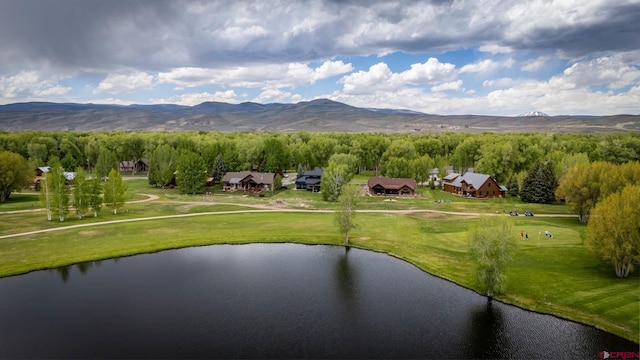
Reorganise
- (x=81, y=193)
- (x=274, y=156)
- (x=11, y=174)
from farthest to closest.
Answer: (x=274, y=156), (x=11, y=174), (x=81, y=193)

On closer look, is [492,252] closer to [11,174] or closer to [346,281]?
[346,281]

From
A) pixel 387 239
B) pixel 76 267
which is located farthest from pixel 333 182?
pixel 76 267

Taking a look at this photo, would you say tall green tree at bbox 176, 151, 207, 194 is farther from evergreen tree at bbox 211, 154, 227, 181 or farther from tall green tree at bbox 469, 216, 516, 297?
tall green tree at bbox 469, 216, 516, 297

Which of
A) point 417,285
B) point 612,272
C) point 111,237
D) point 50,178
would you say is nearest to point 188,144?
point 50,178

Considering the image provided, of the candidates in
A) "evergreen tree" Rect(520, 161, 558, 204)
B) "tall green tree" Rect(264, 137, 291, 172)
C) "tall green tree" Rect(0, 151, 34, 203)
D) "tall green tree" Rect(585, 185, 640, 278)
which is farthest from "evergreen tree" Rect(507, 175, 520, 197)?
"tall green tree" Rect(0, 151, 34, 203)

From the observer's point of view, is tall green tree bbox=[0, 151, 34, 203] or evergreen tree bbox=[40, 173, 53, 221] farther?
tall green tree bbox=[0, 151, 34, 203]

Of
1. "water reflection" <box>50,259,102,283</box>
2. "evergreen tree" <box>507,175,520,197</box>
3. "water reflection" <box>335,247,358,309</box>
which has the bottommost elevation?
"water reflection" <box>335,247,358,309</box>

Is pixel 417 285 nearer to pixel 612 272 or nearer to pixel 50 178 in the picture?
pixel 612 272
